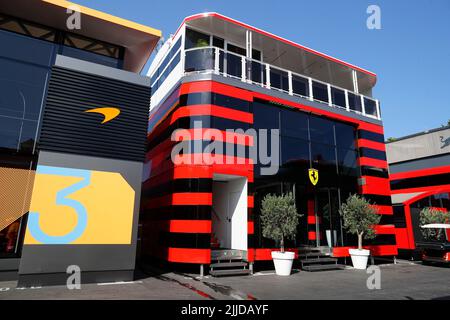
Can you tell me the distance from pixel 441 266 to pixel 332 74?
11.1 metres

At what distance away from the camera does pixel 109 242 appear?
25.8 feet

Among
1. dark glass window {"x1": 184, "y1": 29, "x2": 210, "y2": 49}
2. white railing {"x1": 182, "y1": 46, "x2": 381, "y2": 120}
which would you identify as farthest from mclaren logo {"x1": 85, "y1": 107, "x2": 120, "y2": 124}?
dark glass window {"x1": 184, "y1": 29, "x2": 210, "y2": 49}

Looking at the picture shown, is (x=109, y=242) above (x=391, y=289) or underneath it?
above

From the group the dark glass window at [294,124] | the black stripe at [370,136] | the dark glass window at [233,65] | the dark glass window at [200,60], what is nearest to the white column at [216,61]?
the dark glass window at [200,60]

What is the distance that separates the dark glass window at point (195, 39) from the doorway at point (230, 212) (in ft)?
19.6

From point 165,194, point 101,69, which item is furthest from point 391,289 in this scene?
point 101,69

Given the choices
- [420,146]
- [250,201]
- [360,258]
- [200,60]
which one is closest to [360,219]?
[360,258]

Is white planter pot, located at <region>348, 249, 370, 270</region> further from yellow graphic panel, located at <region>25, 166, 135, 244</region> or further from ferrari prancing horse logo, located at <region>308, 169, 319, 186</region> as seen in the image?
yellow graphic panel, located at <region>25, 166, 135, 244</region>

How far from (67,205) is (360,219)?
11.0 metres

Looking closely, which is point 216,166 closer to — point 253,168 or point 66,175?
point 253,168

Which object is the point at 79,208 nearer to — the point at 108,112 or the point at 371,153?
the point at 108,112

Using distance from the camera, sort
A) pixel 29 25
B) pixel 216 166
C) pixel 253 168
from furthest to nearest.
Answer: pixel 253 168 < pixel 216 166 < pixel 29 25

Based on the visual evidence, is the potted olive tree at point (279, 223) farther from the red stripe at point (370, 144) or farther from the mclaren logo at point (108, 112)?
the red stripe at point (370, 144)

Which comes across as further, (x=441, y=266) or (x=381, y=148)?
(x=381, y=148)
